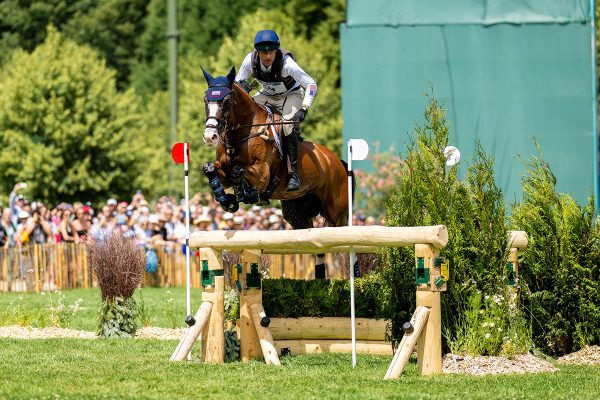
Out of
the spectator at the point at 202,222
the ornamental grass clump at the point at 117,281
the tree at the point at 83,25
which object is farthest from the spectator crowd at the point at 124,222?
the tree at the point at 83,25

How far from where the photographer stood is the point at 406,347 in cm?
1133

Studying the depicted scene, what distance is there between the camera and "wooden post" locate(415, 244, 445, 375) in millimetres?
11477

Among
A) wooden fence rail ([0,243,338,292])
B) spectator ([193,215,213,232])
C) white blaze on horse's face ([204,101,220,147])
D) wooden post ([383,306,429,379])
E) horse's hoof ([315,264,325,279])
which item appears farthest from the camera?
wooden fence rail ([0,243,338,292])

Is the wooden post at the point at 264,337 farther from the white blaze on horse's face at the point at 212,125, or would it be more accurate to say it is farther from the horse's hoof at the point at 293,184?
the white blaze on horse's face at the point at 212,125

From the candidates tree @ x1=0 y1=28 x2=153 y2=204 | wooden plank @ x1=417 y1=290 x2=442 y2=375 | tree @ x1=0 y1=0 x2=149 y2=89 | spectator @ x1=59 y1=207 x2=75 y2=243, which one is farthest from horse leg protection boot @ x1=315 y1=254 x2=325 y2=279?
tree @ x1=0 y1=0 x2=149 y2=89

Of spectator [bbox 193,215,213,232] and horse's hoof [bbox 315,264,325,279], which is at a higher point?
spectator [bbox 193,215,213,232]

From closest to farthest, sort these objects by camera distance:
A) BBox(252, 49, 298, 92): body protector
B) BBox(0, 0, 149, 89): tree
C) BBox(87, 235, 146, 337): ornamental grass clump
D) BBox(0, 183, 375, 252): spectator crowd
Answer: BBox(252, 49, 298, 92): body protector, BBox(87, 235, 146, 337): ornamental grass clump, BBox(0, 183, 375, 252): spectator crowd, BBox(0, 0, 149, 89): tree

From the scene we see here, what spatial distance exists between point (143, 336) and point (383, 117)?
1531 centimetres

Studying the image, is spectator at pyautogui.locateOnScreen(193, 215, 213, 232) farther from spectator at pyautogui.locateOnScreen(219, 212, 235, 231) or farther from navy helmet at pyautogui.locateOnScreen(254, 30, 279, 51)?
navy helmet at pyautogui.locateOnScreen(254, 30, 279, 51)

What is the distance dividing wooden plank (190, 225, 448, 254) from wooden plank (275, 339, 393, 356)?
148 centimetres

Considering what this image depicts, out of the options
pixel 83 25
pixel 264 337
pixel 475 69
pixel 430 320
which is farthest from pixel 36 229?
pixel 83 25

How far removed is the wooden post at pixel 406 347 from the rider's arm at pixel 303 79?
3263 mm

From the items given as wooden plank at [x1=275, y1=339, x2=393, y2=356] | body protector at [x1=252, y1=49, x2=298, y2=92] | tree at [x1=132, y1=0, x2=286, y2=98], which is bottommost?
wooden plank at [x1=275, y1=339, x2=393, y2=356]

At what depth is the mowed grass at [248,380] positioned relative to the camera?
10219mm
